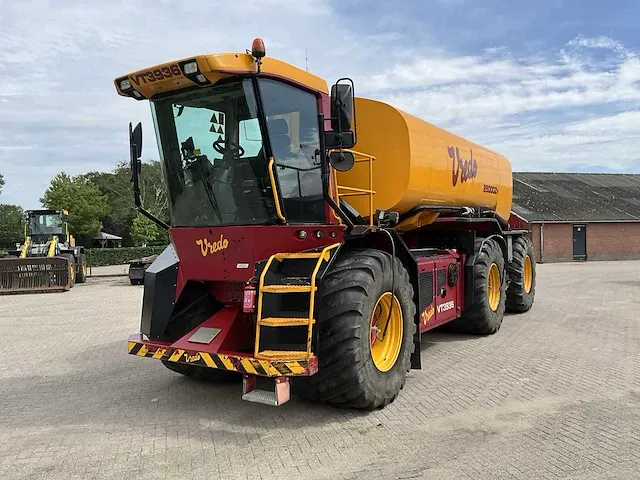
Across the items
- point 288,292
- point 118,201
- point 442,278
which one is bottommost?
point 442,278

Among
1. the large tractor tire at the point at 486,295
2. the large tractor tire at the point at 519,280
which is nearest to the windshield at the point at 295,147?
the large tractor tire at the point at 486,295

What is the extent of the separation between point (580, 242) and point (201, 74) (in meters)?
32.7

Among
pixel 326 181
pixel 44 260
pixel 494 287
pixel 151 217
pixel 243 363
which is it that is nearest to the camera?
pixel 243 363

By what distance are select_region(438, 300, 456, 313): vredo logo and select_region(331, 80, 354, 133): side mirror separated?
10.8 ft

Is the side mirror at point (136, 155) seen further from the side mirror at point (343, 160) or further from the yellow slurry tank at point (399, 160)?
the yellow slurry tank at point (399, 160)

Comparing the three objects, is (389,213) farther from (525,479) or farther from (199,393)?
(525,479)

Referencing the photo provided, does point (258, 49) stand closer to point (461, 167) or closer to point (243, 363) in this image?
point (243, 363)

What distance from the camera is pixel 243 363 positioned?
Result: 4.64 m

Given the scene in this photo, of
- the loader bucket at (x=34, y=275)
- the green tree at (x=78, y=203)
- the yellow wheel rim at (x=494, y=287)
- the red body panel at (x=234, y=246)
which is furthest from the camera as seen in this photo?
the green tree at (x=78, y=203)

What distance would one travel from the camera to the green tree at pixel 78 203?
5066cm

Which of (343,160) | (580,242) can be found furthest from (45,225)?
(580,242)

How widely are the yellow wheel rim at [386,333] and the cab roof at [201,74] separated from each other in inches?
88.8

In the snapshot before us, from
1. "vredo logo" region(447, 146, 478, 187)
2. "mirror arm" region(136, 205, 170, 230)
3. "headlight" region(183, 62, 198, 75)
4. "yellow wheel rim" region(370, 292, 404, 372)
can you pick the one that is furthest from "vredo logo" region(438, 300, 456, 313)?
"headlight" region(183, 62, 198, 75)

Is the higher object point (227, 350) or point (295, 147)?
point (295, 147)
